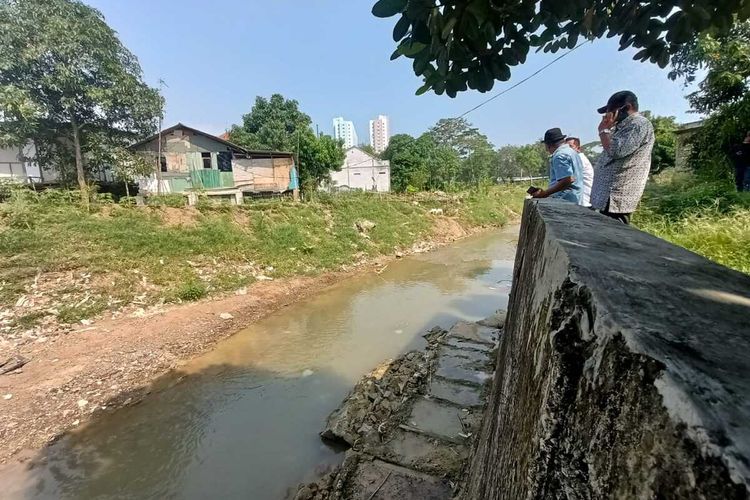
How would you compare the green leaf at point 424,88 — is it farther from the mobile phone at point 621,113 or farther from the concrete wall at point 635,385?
the mobile phone at point 621,113

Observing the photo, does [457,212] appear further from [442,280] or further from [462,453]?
[462,453]

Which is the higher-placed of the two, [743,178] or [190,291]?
[743,178]

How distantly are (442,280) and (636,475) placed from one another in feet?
32.3

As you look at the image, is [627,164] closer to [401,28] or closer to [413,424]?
[401,28]

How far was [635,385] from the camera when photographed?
15.9 inches

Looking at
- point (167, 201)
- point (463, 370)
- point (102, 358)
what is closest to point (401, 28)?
point (463, 370)

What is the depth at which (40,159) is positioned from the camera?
13.8 m

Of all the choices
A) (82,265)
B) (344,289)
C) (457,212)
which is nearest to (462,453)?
(344,289)

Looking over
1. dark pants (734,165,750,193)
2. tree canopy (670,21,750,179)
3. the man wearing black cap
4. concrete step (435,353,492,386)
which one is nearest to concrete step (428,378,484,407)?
concrete step (435,353,492,386)

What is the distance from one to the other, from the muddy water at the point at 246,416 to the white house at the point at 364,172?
21.6 m

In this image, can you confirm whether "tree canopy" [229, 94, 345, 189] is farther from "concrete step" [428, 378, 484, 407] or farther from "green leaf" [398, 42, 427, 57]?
"green leaf" [398, 42, 427, 57]

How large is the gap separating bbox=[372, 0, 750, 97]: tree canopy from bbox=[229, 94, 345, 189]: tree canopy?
A: 60.2ft

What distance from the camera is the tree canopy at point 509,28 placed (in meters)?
1.32

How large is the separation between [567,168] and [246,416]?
4219mm
